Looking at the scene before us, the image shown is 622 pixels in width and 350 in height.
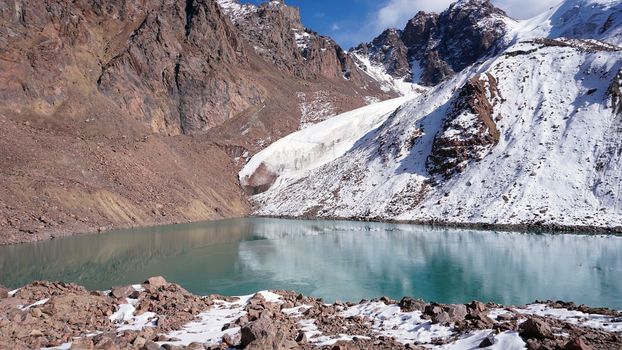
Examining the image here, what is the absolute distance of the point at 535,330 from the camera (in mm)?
8953

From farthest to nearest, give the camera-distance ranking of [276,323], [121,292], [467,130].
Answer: [467,130] < [121,292] < [276,323]

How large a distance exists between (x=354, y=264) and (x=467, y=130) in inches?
1450

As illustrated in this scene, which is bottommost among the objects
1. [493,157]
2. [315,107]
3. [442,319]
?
[442,319]

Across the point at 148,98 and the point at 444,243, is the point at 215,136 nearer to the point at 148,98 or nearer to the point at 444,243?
the point at 148,98

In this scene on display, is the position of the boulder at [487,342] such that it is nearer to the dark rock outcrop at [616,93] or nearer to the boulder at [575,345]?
the boulder at [575,345]

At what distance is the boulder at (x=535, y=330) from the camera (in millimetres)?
8805

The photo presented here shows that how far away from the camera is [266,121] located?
324 ft

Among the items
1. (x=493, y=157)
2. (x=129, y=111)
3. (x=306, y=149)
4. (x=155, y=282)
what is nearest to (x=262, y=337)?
(x=155, y=282)

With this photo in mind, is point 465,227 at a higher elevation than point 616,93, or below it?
below

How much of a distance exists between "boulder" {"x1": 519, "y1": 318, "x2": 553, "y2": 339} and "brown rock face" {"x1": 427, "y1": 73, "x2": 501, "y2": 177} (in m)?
47.9

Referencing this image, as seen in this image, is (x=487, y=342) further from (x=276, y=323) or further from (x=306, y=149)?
(x=306, y=149)

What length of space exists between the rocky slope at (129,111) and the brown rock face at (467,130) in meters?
32.2

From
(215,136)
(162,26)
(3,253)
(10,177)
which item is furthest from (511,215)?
(162,26)

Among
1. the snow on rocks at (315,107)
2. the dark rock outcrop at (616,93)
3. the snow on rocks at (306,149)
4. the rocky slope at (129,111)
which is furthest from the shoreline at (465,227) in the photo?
the snow on rocks at (315,107)
